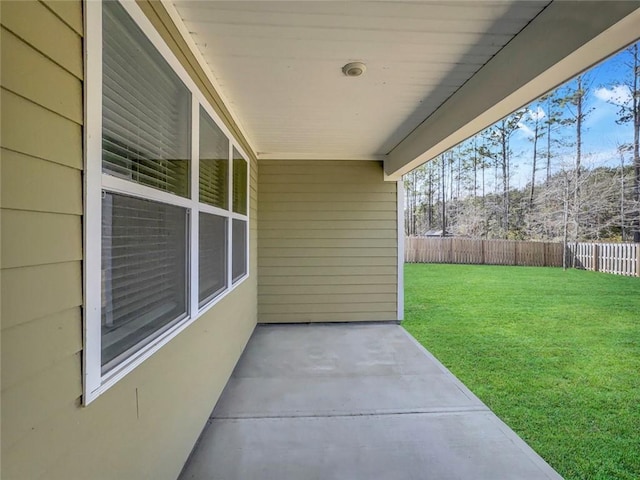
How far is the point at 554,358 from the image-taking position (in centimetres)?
372

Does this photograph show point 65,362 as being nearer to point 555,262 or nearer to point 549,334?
point 549,334

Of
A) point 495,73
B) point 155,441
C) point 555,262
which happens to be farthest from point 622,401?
→ point 555,262

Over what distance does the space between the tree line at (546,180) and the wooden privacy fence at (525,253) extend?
0.93m

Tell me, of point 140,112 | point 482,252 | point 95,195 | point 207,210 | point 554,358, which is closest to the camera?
point 95,195

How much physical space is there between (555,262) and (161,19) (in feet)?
46.8

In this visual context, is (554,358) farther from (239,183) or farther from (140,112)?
(140,112)

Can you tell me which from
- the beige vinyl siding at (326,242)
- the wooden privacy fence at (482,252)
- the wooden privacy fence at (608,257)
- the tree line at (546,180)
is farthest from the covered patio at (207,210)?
the wooden privacy fence at (482,252)

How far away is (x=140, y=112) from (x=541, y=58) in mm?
2013

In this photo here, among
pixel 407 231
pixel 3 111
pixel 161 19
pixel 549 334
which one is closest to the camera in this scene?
pixel 3 111

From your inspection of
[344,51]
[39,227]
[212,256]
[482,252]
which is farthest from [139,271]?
[482,252]

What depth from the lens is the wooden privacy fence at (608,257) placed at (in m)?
9.30

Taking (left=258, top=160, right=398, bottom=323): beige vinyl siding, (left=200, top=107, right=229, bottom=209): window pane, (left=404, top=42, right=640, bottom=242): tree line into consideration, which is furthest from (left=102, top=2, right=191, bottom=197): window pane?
(left=404, top=42, right=640, bottom=242): tree line

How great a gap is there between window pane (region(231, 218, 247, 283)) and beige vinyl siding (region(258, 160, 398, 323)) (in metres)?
1.00

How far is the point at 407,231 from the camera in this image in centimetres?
2042
